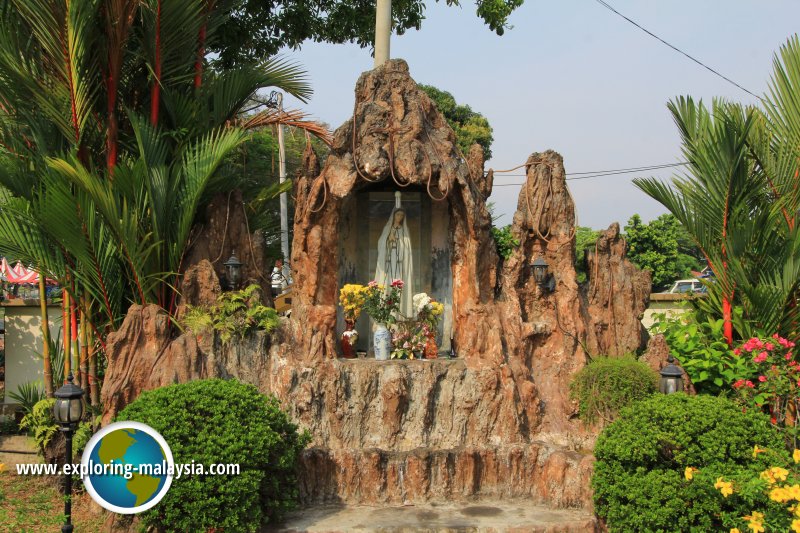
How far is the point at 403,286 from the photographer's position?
33.4 feet

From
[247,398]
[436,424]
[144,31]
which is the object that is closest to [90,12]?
[144,31]

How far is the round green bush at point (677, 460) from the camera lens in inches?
249

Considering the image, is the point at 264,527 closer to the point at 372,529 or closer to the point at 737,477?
the point at 372,529

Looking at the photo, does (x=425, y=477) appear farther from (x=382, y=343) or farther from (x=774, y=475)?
(x=774, y=475)

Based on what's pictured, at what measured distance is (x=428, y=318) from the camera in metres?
9.70

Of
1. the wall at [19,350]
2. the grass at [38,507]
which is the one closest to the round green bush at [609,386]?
the grass at [38,507]

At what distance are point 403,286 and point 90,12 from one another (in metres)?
5.05

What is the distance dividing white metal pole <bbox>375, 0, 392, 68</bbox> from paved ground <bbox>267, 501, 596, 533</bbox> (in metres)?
6.54

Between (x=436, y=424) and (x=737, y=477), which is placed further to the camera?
(x=436, y=424)

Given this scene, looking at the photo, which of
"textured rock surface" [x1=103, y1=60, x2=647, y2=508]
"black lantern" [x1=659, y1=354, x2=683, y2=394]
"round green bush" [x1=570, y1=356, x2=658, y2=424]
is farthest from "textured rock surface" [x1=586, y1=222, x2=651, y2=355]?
"black lantern" [x1=659, y1=354, x2=683, y2=394]

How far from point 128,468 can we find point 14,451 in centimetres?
393

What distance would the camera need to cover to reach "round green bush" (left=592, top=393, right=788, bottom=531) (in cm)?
634

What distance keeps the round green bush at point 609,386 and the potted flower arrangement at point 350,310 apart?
284 cm

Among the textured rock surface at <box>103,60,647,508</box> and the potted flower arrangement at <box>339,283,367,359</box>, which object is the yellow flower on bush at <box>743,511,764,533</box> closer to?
the textured rock surface at <box>103,60,647,508</box>
